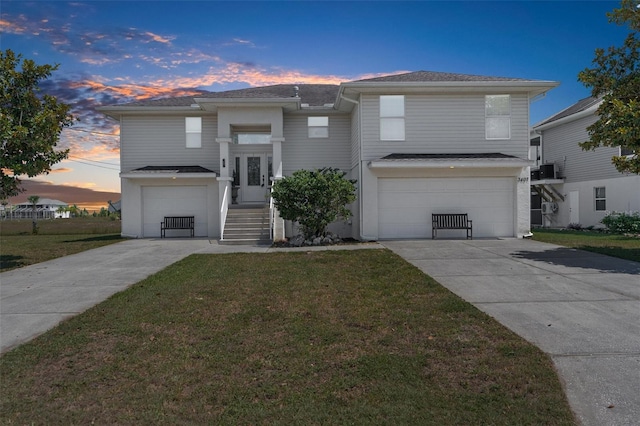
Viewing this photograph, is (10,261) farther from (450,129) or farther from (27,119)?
(450,129)

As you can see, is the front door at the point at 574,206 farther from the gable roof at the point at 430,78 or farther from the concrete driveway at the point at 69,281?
the concrete driveway at the point at 69,281

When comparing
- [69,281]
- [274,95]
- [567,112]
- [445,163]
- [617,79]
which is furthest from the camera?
[567,112]

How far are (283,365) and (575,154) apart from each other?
24362mm

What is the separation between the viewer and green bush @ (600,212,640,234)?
17.9 m

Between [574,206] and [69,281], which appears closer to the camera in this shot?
[69,281]

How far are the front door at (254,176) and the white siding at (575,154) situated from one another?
1596cm

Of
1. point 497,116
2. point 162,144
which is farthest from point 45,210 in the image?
point 497,116

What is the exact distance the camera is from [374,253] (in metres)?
11.3

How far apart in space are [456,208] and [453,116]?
137 inches

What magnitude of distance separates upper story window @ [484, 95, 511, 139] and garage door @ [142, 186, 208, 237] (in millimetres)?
11878

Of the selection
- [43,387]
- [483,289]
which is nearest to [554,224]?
[483,289]

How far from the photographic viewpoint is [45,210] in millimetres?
74812

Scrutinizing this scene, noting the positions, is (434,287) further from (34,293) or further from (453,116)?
(453,116)

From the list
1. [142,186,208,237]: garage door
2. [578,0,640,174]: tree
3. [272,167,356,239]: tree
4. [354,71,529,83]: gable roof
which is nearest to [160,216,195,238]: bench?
[142,186,208,237]: garage door
